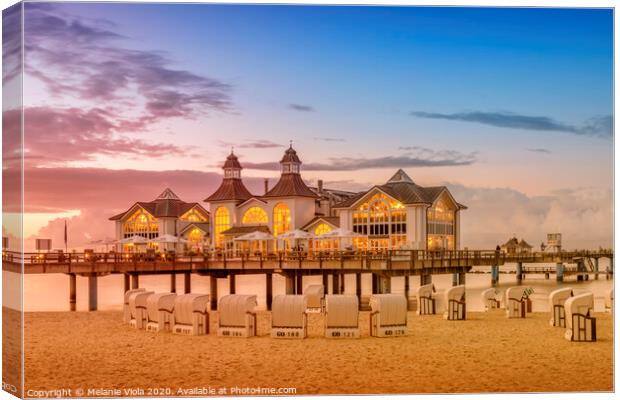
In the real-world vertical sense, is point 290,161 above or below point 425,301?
above

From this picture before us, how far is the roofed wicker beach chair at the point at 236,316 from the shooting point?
2231 cm

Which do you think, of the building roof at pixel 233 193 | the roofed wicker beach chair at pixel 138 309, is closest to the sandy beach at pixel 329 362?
the roofed wicker beach chair at pixel 138 309

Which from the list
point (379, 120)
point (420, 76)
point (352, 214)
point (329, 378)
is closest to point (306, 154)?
point (379, 120)

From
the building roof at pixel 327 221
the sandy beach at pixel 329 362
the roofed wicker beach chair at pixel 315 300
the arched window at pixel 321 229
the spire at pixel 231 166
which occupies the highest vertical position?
the spire at pixel 231 166

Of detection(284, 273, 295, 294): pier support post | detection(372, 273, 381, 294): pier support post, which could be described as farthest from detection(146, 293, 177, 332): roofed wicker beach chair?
detection(372, 273, 381, 294): pier support post

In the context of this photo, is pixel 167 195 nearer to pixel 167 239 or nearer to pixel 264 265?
pixel 264 265

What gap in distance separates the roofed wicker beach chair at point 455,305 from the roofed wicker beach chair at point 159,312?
8056 millimetres

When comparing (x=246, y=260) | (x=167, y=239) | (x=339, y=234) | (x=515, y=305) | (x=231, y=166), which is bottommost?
(x=515, y=305)

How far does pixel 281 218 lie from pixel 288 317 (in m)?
21.0

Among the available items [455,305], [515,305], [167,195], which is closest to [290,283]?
[455,305]

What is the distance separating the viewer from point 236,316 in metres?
22.4

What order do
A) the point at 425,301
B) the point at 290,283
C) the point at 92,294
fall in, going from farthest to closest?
the point at 290,283 → the point at 92,294 → the point at 425,301

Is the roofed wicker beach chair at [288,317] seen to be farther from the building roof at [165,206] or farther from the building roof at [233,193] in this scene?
the building roof at [233,193]

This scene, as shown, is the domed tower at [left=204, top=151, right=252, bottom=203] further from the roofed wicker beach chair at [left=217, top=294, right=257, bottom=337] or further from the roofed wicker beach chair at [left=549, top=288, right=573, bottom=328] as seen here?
the roofed wicker beach chair at [left=549, top=288, right=573, bottom=328]
